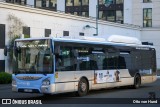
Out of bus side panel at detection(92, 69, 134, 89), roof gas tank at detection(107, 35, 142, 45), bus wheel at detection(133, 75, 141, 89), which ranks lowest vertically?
bus wheel at detection(133, 75, 141, 89)

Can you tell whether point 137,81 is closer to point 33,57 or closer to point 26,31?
point 33,57

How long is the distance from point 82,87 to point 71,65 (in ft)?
4.62

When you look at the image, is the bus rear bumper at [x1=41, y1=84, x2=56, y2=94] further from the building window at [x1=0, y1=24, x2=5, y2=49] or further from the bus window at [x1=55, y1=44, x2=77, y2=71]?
the building window at [x1=0, y1=24, x2=5, y2=49]

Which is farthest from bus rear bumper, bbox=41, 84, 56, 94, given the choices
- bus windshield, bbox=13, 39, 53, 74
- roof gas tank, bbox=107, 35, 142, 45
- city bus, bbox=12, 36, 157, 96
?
roof gas tank, bbox=107, 35, 142, 45

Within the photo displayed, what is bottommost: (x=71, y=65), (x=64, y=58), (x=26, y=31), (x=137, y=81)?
(x=137, y=81)

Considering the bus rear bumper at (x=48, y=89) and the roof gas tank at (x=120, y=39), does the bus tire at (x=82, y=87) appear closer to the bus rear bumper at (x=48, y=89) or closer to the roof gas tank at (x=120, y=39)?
the bus rear bumper at (x=48, y=89)

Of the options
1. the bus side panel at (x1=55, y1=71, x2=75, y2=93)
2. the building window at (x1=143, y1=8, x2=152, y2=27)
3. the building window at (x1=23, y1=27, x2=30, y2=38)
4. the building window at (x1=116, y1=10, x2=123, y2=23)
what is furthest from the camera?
the building window at (x1=143, y1=8, x2=152, y2=27)

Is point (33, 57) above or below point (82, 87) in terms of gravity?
above

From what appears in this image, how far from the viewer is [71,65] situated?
20.1 meters

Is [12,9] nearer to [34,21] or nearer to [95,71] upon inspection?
[34,21]

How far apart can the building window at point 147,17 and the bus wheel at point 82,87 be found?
49.1 metres

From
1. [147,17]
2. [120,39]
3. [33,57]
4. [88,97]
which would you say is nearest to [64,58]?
[33,57]

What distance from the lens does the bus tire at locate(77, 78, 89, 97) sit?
2061 cm

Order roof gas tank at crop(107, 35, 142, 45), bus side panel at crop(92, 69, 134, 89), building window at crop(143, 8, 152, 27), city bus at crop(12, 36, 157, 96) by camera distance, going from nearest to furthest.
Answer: city bus at crop(12, 36, 157, 96) < bus side panel at crop(92, 69, 134, 89) < roof gas tank at crop(107, 35, 142, 45) < building window at crop(143, 8, 152, 27)
